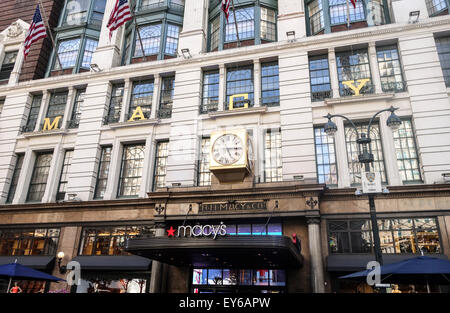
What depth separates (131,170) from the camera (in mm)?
22906

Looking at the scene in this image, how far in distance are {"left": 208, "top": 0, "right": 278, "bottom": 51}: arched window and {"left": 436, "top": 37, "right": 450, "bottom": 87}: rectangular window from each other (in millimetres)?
10200

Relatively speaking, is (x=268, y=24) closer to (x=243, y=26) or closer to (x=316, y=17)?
(x=243, y=26)

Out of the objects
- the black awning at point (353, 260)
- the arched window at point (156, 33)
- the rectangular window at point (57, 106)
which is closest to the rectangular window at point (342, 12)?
the arched window at point (156, 33)

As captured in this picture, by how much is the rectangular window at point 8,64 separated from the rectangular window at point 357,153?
93.9ft

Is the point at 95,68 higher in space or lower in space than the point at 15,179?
higher

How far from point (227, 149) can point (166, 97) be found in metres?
8.00

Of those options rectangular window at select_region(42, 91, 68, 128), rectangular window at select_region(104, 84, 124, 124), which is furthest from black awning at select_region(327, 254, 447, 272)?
rectangular window at select_region(42, 91, 68, 128)

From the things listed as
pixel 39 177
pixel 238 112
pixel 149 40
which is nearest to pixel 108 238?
pixel 39 177

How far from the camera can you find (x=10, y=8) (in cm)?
3194

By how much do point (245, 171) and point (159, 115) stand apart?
859cm

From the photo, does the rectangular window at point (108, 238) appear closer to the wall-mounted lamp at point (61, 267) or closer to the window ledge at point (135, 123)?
the wall-mounted lamp at point (61, 267)

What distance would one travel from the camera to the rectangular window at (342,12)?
22344 millimetres
